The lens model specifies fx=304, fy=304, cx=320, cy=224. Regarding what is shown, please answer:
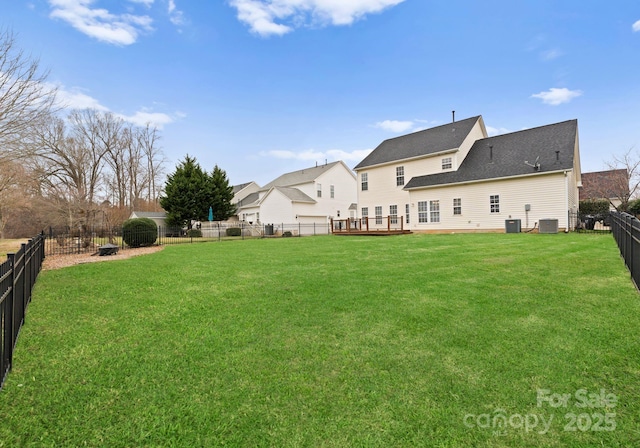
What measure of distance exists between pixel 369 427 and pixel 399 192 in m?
22.9

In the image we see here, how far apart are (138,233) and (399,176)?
18.3 meters

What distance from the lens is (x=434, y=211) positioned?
69.4ft

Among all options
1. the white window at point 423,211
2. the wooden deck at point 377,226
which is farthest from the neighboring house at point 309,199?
the white window at point 423,211

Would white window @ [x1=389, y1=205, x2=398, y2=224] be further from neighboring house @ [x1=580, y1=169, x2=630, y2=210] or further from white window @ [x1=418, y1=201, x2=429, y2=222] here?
neighboring house @ [x1=580, y1=169, x2=630, y2=210]

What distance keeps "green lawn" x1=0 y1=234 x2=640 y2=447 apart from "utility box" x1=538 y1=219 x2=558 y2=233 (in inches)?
455

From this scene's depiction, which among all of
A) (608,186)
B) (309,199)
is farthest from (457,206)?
(608,186)

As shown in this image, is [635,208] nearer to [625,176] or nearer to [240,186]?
[625,176]

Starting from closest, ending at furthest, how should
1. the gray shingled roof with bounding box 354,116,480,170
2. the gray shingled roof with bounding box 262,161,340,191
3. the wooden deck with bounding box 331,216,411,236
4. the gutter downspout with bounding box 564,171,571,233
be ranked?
the gutter downspout with bounding box 564,171,571,233 < the wooden deck with bounding box 331,216,411,236 < the gray shingled roof with bounding box 354,116,480,170 < the gray shingled roof with bounding box 262,161,340,191

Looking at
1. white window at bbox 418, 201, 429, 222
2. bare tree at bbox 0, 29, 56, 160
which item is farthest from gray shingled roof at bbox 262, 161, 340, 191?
bare tree at bbox 0, 29, 56, 160

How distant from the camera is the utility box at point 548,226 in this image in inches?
617

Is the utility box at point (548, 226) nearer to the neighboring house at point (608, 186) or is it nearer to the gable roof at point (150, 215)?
the neighboring house at point (608, 186)

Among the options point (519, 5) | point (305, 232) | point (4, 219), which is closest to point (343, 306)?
point (519, 5)

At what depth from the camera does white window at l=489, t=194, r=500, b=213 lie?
18406 mm

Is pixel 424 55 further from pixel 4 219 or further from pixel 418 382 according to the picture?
pixel 4 219
